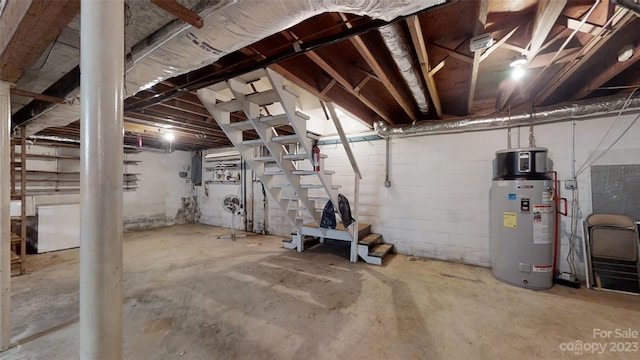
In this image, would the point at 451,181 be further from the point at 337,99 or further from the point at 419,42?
the point at 419,42

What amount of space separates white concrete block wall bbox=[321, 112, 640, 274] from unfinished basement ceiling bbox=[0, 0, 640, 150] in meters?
0.46

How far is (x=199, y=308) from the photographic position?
226 cm

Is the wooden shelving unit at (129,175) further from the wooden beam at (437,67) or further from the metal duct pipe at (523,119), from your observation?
the wooden beam at (437,67)

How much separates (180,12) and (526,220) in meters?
3.57

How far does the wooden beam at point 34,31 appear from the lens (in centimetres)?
105

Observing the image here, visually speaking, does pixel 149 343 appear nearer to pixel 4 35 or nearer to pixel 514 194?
pixel 4 35

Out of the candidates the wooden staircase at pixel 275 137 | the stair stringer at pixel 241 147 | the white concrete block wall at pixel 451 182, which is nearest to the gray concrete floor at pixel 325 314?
the white concrete block wall at pixel 451 182

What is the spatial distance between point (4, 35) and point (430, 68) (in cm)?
307

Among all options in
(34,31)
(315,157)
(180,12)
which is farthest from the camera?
(315,157)

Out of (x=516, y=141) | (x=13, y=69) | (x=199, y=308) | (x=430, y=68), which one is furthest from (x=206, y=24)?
(x=516, y=141)

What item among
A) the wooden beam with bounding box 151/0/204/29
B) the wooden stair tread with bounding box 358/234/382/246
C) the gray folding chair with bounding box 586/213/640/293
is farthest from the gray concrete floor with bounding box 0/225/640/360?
the wooden beam with bounding box 151/0/204/29

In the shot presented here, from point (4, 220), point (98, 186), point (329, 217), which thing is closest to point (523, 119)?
point (329, 217)

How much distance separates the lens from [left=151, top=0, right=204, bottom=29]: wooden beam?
3.10 feet

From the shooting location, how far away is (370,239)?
3736 mm
